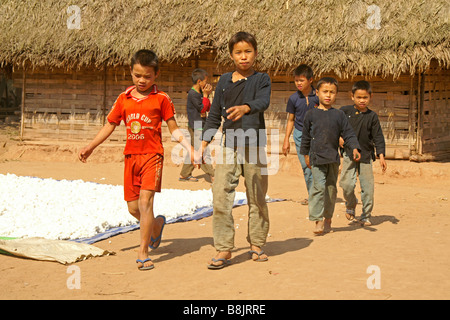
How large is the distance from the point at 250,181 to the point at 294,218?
7.55 feet

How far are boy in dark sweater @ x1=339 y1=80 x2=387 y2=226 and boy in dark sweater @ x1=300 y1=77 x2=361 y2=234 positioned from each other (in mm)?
445

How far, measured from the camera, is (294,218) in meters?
6.58

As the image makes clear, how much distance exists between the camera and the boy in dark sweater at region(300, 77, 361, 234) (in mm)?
5609

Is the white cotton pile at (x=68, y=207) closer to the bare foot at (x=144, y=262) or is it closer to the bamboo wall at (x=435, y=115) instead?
the bare foot at (x=144, y=262)

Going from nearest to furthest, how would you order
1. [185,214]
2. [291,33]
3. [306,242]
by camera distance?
1. [306,242]
2. [185,214]
3. [291,33]

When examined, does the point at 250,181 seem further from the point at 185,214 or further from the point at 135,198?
the point at 185,214

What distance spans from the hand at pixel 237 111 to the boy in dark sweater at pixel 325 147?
171 centimetres

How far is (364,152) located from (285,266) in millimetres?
2400

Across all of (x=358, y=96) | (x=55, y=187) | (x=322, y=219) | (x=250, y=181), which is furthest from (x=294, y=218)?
(x=55, y=187)

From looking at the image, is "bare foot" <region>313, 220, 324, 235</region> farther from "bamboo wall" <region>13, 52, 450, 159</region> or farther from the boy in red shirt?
"bamboo wall" <region>13, 52, 450, 159</region>

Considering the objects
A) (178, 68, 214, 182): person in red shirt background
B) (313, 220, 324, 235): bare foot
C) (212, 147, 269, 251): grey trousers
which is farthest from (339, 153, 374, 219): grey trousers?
(178, 68, 214, 182): person in red shirt background

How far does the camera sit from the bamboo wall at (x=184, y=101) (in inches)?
436

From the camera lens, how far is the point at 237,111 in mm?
4000

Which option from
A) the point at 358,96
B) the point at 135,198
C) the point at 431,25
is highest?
the point at 431,25
